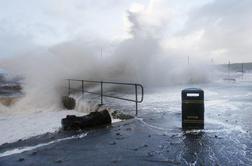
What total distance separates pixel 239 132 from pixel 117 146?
3.16 metres

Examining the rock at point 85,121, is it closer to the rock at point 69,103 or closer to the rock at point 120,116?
the rock at point 120,116

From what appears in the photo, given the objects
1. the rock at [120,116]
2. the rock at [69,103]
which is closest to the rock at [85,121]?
the rock at [120,116]

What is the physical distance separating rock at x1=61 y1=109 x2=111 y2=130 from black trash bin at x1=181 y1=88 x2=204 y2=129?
2359 mm

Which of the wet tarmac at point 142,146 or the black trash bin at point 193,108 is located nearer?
the wet tarmac at point 142,146

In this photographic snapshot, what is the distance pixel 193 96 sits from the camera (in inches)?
304

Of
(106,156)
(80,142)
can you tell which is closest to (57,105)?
(80,142)

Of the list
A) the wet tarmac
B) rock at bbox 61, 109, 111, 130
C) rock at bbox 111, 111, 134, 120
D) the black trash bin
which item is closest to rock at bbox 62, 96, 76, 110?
rock at bbox 111, 111, 134, 120

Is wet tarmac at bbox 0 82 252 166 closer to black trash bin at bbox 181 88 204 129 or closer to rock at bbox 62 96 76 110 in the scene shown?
black trash bin at bbox 181 88 204 129

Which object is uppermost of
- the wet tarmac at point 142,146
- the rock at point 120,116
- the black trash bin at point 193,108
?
the black trash bin at point 193,108

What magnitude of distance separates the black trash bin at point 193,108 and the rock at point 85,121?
2.36 m

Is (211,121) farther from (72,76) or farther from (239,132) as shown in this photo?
(72,76)

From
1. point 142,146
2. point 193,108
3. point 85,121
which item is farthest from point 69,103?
point 142,146

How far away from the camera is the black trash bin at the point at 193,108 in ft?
25.1

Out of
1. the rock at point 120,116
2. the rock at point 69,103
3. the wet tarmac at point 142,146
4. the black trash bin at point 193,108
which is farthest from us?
the rock at point 69,103
